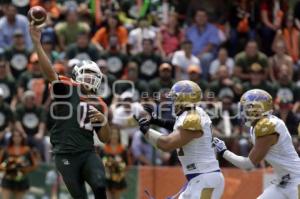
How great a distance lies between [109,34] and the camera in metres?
17.7

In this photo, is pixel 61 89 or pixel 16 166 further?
pixel 16 166

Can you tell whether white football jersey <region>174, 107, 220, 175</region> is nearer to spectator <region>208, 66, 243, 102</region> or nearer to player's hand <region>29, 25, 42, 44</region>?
player's hand <region>29, 25, 42, 44</region>

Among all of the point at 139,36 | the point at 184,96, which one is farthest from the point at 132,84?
the point at 184,96

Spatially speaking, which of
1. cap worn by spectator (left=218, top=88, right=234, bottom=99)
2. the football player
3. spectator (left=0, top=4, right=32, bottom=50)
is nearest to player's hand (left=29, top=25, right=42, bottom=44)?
the football player

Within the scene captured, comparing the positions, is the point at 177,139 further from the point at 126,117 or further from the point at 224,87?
the point at 224,87

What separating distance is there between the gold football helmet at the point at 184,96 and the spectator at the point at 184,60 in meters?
6.68

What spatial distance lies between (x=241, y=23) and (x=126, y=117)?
4.06 m

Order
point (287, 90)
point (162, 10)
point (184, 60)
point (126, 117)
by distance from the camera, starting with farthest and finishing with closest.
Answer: point (162, 10)
point (184, 60)
point (287, 90)
point (126, 117)

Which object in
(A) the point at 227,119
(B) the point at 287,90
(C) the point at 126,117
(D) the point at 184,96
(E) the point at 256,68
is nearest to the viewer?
(D) the point at 184,96

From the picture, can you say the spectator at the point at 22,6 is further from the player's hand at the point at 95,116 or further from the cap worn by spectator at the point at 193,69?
the player's hand at the point at 95,116

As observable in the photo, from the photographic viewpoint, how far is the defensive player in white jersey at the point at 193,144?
10156 mm

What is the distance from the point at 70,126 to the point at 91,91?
17.7 inches

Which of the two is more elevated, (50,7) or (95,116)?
(50,7)

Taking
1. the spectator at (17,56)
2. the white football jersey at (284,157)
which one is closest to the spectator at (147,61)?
the spectator at (17,56)
